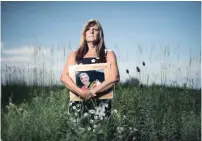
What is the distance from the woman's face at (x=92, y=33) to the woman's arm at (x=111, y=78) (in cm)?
23

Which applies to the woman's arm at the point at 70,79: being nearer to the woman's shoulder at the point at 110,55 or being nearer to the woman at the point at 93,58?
the woman at the point at 93,58

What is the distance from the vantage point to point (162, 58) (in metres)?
5.30

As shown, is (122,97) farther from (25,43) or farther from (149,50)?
(25,43)

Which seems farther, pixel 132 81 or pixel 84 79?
pixel 132 81

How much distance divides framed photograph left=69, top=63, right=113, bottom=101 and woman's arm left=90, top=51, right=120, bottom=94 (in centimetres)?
4

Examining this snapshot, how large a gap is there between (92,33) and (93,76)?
48 cm

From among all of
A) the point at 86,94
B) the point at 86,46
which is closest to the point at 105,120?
the point at 86,94

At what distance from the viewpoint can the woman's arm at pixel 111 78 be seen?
5.08 metres

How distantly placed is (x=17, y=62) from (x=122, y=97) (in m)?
1.31

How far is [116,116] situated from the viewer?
5.11 metres

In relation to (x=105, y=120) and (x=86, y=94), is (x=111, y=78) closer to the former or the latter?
(x=86, y=94)

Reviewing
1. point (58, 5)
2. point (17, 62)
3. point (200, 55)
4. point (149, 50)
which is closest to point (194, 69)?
point (200, 55)

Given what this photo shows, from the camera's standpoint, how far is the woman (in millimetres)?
5094

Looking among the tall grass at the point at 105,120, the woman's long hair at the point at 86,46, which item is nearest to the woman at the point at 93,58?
the woman's long hair at the point at 86,46
